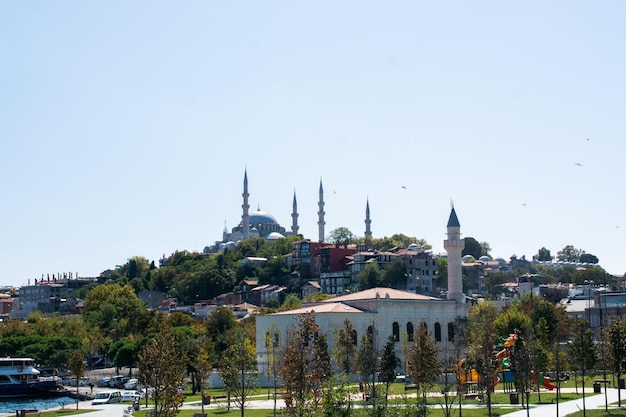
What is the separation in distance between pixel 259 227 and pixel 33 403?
107044mm

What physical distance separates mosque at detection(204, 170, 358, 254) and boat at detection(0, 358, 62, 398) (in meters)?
86.5

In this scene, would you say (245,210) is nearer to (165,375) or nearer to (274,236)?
(274,236)

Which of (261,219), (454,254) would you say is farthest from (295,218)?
(454,254)

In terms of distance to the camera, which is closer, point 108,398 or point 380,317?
point 108,398

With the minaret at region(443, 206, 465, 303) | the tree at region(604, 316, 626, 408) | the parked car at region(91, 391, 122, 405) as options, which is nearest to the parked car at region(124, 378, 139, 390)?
the parked car at region(91, 391, 122, 405)

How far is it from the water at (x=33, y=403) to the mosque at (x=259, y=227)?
88.9 metres

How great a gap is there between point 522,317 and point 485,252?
346 feet

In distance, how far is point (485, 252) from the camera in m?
165

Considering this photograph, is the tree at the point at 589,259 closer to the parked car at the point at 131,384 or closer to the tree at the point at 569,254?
the tree at the point at 569,254

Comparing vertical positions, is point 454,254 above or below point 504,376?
above

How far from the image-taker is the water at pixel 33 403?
53.2 meters

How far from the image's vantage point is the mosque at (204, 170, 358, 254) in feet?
493

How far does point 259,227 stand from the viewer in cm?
16375

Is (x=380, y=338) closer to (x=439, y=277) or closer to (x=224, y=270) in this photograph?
(x=439, y=277)
